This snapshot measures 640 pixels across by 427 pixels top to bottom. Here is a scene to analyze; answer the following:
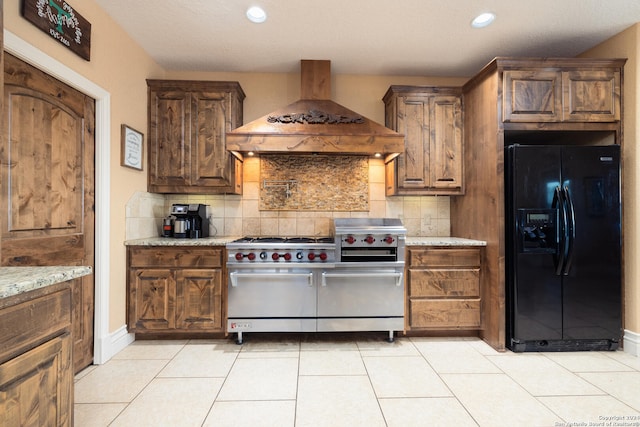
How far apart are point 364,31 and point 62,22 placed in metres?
2.17

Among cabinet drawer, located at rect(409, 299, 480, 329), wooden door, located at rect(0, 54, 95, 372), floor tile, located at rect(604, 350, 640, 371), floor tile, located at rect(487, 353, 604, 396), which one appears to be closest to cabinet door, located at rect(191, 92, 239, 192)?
wooden door, located at rect(0, 54, 95, 372)

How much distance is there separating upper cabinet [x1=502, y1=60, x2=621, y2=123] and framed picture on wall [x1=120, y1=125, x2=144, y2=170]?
323 centimetres

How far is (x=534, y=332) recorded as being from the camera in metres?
2.45

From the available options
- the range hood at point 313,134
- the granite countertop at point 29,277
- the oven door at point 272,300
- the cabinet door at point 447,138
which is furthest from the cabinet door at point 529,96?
the granite countertop at point 29,277

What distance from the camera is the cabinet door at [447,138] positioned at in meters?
3.01

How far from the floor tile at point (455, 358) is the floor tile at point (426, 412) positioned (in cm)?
40

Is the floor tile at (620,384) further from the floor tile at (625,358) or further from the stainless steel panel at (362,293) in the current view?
the stainless steel panel at (362,293)

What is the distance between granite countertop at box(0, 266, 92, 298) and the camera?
36.8 inches

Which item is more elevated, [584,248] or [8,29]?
[8,29]

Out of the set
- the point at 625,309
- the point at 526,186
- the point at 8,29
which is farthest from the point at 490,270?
the point at 8,29

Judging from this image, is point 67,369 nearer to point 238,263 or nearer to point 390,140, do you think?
point 238,263

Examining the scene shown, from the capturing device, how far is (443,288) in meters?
2.70

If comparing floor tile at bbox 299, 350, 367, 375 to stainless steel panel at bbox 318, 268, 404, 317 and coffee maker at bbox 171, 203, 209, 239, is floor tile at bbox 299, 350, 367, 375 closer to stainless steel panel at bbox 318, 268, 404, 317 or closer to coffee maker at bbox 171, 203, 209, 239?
stainless steel panel at bbox 318, 268, 404, 317

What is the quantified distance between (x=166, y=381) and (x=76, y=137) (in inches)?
72.7
